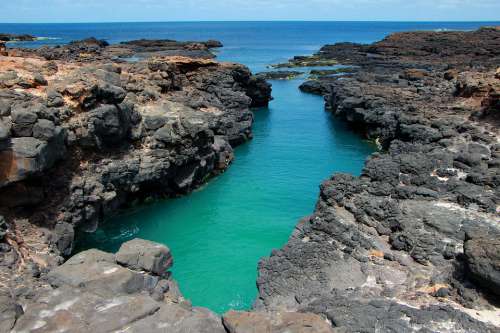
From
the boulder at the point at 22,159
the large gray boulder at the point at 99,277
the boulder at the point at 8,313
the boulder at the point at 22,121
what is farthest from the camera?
the boulder at the point at 22,121

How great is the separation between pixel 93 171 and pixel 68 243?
193 inches

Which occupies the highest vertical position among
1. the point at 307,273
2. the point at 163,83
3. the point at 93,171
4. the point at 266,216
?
the point at 163,83

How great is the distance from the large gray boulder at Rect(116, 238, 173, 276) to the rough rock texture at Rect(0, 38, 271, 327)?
0.04 meters

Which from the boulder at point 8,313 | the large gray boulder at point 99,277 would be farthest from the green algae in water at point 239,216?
the boulder at point 8,313

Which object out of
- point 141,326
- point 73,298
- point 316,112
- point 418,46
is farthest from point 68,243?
point 418,46

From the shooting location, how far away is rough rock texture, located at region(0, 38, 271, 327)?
15.6 metres

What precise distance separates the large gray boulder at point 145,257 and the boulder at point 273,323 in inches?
193

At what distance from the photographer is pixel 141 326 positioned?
1054cm

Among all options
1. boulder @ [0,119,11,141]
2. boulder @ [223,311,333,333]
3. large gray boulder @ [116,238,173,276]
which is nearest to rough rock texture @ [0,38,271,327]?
large gray boulder @ [116,238,173,276]

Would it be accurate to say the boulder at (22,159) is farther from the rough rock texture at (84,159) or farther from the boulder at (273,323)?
the boulder at (273,323)

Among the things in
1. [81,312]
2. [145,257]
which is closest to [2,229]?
[145,257]

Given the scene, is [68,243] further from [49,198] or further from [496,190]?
[496,190]

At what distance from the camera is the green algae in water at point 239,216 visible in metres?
22.0

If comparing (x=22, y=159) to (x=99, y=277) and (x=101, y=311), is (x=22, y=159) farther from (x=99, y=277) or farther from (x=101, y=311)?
(x=101, y=311)
